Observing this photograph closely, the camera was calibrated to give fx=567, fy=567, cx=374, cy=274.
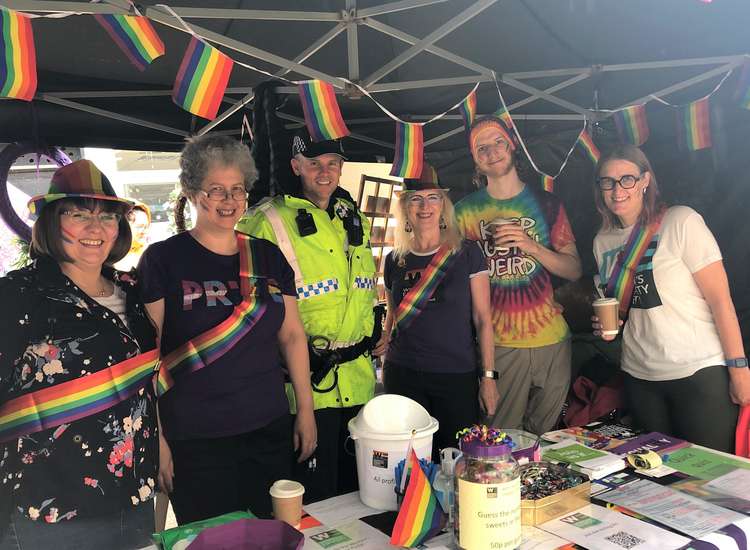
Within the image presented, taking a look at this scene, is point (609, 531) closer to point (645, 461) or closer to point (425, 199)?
point (645, 461)

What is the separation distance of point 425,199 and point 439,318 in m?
0.50

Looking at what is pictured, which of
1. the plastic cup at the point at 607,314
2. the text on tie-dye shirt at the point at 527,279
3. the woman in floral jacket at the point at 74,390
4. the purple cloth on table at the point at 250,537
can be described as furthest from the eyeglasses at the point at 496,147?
the purple cloth on table at the point at 250,537

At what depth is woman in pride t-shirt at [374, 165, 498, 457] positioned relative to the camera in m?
2.26

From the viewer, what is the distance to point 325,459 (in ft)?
6.93

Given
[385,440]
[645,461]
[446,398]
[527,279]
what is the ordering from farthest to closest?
1. [527,279]
2. [446,398]
3. [645,461]
4. [385,440]

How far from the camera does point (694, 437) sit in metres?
1.87

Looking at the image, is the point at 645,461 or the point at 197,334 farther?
the point at 197,334

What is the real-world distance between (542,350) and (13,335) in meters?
1.88

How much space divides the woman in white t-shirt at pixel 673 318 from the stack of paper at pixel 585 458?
18.8 inches

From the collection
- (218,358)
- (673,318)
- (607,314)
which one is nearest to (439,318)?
(607,314)

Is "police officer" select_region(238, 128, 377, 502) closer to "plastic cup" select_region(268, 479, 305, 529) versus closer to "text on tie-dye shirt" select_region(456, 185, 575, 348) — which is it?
"text on tie-dye shirt" select_region(456, 185, 575, 348)

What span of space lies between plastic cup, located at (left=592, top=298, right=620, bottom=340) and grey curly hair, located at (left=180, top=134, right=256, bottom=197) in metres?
1.22

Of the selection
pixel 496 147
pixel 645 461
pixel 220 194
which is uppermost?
pixel 496 147

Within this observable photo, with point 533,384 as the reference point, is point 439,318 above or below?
above
